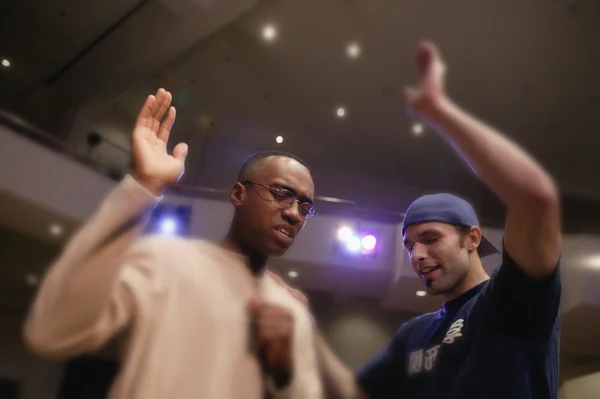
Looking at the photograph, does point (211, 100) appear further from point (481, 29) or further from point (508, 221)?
point (508, 221)

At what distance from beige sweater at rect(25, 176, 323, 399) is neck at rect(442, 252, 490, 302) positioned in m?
0.79

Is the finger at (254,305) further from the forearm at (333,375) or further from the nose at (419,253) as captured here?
the nose at (419,253)

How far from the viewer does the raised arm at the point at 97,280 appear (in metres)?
0.83

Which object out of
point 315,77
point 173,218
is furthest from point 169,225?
point 315,77

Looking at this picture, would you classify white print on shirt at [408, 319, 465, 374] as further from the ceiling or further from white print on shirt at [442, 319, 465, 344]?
the ceiling

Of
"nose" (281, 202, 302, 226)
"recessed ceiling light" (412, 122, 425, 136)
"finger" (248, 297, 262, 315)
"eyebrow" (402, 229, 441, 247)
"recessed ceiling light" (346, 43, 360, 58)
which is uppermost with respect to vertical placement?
"recessed ceiling light" (346, 43, 360, 58)

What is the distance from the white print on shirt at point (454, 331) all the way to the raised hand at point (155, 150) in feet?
3.05

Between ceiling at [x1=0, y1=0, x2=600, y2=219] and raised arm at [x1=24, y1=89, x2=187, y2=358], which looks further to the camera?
ceiling at [x1=0, y1=0, x2=600, y2=219]

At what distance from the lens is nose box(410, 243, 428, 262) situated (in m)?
1.66

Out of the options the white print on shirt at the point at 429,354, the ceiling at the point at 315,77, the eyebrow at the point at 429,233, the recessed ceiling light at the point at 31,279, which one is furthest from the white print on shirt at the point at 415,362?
the recessed ceiling light at the point at 31,279

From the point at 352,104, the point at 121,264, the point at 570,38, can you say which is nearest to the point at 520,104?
the point at 570,38

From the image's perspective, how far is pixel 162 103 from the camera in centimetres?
109

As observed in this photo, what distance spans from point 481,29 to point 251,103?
2807mm

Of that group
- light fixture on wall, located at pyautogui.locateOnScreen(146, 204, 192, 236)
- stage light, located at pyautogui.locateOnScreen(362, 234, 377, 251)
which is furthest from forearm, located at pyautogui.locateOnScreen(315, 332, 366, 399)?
stage light, located at pyautogui.locateOnScreen(362, 234, 377, 251)
